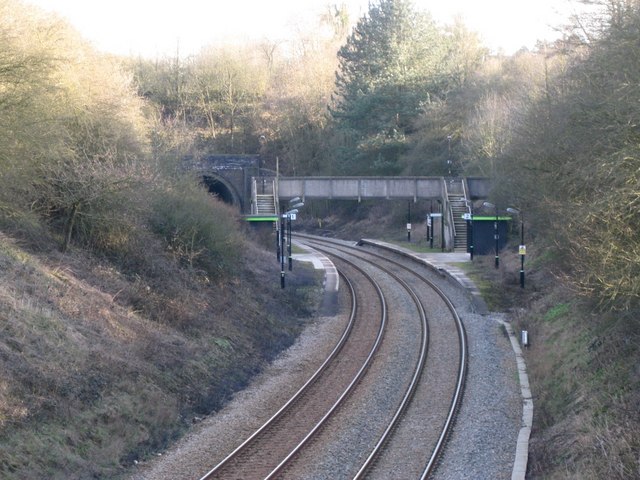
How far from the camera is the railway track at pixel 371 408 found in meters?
11.4

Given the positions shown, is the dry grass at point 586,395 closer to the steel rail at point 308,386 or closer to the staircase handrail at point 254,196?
the steel rail at point 308,386

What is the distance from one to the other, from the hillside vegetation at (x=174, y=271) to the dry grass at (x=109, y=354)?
5 cm

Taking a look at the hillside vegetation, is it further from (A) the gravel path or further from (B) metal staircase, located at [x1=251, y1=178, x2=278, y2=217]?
(B) metal staircase, located at [x1=251, y1=178, x2=278, y2=217]

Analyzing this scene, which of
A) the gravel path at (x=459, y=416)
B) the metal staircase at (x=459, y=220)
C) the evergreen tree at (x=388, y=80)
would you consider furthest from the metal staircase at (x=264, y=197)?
the gravel path at (x=459, y=416)

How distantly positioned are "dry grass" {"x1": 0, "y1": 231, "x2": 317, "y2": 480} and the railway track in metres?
1.65

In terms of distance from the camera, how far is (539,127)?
20.0 metres

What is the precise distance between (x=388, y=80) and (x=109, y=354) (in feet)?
127

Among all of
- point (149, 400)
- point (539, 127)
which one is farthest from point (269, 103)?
point (149, 400)

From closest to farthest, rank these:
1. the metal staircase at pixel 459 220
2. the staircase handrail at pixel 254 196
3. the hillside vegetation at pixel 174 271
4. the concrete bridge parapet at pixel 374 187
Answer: the hillside vegetation at pixel 174 271 → the metal staircase at pixel 459 220 → the staircase handrail at pixel 254 196 → the concrete bridge parapet at pixel 374 187

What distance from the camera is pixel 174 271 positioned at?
2131 centimetres

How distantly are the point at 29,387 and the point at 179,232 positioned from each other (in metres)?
11.3

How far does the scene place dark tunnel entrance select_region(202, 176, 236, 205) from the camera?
1846 inches

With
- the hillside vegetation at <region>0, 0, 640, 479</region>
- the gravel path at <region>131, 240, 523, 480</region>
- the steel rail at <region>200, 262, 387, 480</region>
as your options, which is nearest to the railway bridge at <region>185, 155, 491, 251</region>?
the hillside vegetation at <region>0, 0, 640, 479</region>

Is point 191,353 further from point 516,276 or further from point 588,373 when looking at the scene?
point 516,276
